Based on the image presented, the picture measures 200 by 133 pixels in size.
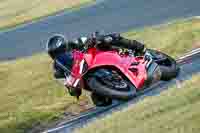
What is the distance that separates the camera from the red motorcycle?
31.4ft

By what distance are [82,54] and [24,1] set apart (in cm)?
2736

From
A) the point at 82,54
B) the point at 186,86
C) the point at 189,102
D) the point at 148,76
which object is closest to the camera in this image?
the point at 82,54

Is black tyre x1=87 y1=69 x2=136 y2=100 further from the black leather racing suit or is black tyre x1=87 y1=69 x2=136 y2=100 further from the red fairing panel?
the black leather racing suit

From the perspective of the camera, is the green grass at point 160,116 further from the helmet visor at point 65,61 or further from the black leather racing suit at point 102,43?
the helmet visor at point 65,61

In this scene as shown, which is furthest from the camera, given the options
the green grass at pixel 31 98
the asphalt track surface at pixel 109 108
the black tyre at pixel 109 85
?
the green grass at pixel 31 98

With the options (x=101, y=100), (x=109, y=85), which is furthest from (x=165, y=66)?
(x=109, y=85)

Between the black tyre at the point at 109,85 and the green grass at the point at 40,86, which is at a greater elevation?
the black tyre at the point at 109,85

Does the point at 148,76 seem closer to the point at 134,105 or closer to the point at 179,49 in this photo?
the point at 134,105

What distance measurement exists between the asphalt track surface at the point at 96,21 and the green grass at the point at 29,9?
6.89 feet

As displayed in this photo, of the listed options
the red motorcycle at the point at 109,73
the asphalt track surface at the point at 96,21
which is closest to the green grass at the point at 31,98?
the red motorcycle at the point at 109,73

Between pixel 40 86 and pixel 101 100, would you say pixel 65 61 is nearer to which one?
pixel 101 100

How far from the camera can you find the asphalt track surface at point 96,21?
76.3 feet

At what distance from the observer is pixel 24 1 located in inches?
1438

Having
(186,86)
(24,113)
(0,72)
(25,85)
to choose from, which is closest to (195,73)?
(186,86)
